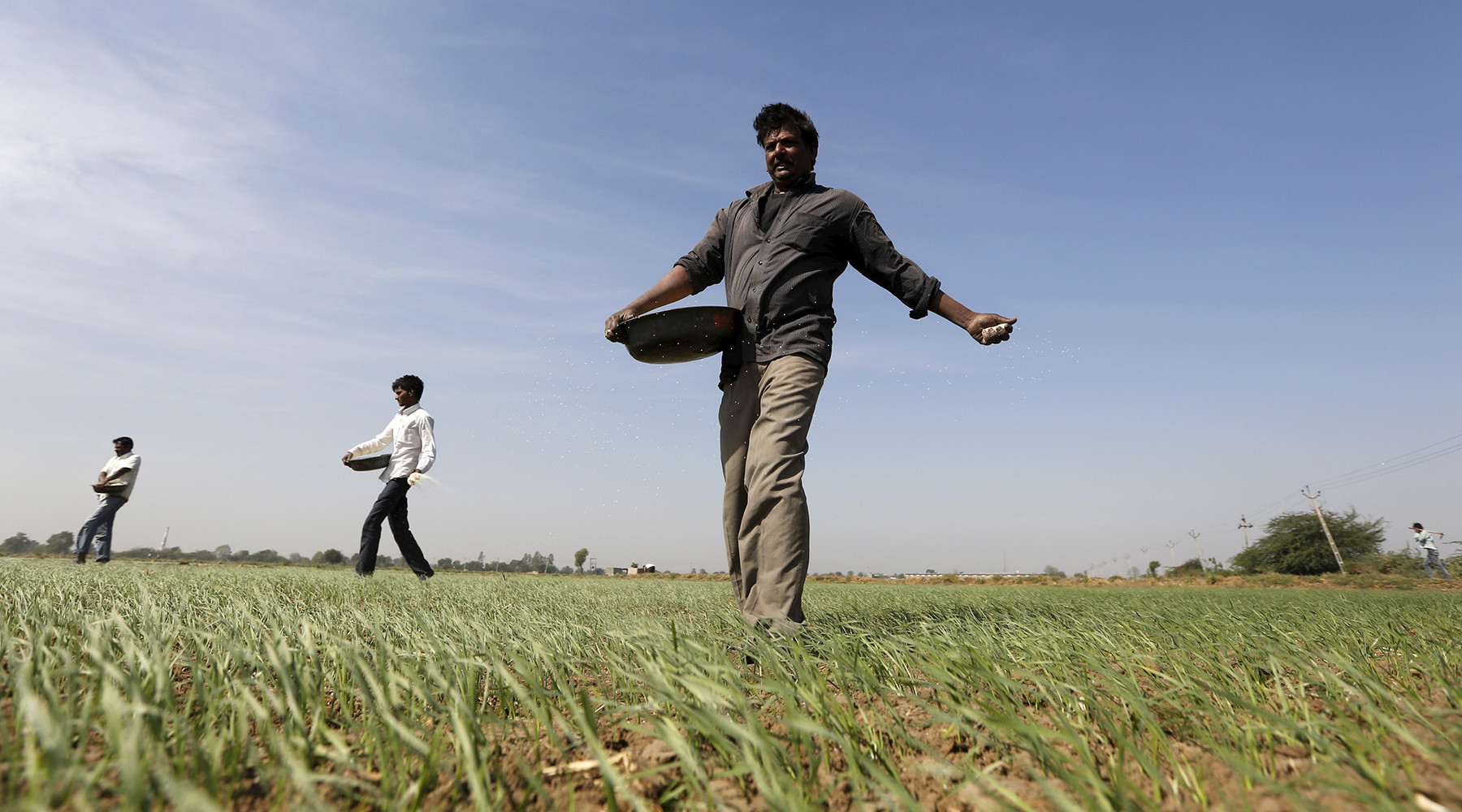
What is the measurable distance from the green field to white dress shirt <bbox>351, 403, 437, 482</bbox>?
4.26m

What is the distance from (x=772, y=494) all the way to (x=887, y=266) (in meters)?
1.18

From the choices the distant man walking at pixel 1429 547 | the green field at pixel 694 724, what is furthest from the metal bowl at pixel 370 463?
the distant man walking at pixel 1429 547

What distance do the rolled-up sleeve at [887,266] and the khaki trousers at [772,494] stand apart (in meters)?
0.51

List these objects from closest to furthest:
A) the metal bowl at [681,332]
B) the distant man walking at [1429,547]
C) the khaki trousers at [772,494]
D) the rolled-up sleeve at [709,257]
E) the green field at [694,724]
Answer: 1. the green field at [694,724]
2. the khaki trousers at [772,494]
3. the metal bowl at [681,332]
4. the rolled-up sleeve at [709,257]
5. the distant man walking at [1429,547]

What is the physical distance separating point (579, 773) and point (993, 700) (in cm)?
94

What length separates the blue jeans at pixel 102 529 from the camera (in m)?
8.49

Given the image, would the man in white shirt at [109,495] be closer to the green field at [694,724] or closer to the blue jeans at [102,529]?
the blue jeans at [102,529]

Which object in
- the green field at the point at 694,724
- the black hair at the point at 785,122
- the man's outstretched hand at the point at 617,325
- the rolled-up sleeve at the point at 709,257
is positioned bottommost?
→ the green field at the point at 694,724

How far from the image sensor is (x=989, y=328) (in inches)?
104

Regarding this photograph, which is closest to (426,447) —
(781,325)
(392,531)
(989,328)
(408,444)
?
(408,444)

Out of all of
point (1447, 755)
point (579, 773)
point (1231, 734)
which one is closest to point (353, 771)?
point (579, 773)

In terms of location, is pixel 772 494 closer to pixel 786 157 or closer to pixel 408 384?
pixel 786 157

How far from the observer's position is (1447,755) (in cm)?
101

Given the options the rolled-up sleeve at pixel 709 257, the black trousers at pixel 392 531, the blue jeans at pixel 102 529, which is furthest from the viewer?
the blue jeans at pixel 102 529
